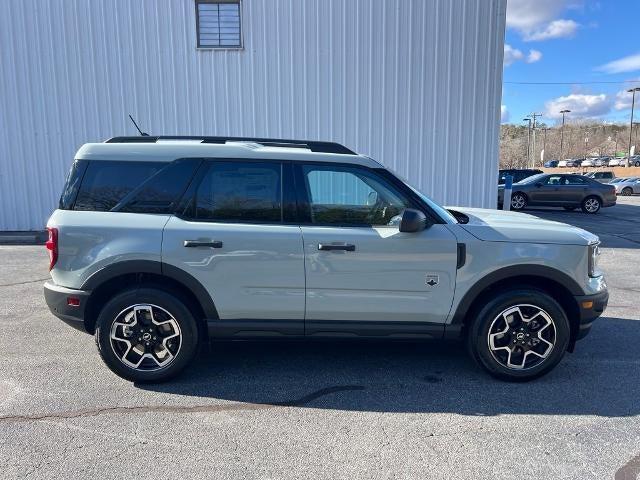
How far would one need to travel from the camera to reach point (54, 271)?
138 inches

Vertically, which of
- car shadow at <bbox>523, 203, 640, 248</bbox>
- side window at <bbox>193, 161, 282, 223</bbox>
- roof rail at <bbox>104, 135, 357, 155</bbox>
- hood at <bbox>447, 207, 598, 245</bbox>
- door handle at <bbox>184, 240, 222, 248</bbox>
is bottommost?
car shadow at <bbox>523, 203, 640, 248</bbox>

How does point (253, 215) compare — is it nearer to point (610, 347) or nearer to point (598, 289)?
point (598, 289)

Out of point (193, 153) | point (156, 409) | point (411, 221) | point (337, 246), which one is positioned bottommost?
point (156, 409)

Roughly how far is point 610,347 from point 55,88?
457 inches

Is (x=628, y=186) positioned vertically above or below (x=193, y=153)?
below

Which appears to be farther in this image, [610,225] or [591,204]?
[591,204]

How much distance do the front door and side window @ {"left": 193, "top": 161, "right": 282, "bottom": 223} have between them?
9.2 inches

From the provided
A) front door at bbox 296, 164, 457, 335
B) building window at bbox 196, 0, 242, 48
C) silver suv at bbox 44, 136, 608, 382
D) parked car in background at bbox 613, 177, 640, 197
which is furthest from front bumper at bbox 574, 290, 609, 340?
parked car in background at bbox 613, 177, 640, 197

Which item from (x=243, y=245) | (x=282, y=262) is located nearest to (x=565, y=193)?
(x=282, y=262)

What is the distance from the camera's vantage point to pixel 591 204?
17625mm

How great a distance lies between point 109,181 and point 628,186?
36.6 metres

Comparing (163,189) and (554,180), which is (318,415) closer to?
(163,189)

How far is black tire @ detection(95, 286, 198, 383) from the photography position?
3.46m

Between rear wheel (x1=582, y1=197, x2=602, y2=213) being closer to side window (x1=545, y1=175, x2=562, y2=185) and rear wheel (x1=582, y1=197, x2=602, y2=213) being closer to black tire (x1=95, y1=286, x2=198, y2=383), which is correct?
side window (x1=545, y1=175, x2=562, y2=185)
